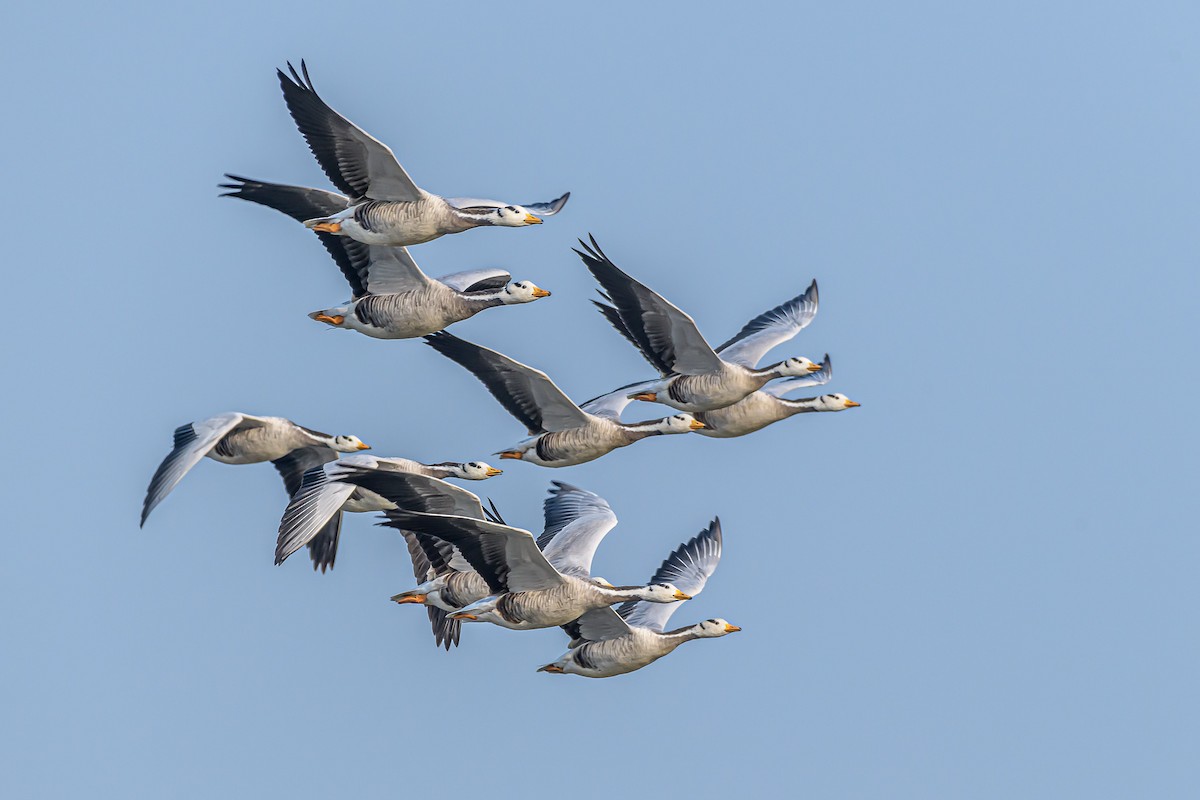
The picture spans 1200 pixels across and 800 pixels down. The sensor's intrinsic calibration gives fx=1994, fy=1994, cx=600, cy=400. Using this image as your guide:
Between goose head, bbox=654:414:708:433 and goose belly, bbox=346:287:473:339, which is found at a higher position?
goose belly, bbox=346:287:473:339

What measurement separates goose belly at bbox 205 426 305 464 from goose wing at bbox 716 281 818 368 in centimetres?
709

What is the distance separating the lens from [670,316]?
2622 centimetres

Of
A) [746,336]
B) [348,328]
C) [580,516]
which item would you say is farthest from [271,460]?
[746,336]

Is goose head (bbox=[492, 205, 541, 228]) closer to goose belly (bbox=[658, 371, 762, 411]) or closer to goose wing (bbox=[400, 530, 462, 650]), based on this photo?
goose belly (bbox=[658, 371, 762, 411])

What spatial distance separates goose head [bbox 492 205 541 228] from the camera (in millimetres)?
25281

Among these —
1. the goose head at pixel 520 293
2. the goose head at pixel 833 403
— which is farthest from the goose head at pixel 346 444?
the goose head at pixel 833 403

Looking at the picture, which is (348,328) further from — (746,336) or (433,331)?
(746,336)

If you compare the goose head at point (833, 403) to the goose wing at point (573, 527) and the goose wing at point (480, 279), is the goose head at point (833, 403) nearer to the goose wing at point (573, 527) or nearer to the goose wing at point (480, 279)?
the goose wing at point (573, 527)

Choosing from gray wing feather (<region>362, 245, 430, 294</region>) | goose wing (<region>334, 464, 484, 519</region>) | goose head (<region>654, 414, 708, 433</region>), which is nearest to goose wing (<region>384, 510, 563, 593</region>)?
goose wing (<region>334, 464, 484, 519</region>)

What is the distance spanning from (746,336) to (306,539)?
9.01 metres

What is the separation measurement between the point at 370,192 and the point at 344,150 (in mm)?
685

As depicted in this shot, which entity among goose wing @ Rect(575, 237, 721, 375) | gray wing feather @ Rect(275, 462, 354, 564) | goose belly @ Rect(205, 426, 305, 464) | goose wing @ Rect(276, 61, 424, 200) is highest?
goose wing @ Rect(276, 61, 424, 200)

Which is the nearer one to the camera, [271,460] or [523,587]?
[523,587]

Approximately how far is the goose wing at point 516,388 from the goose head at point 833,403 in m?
3.67
